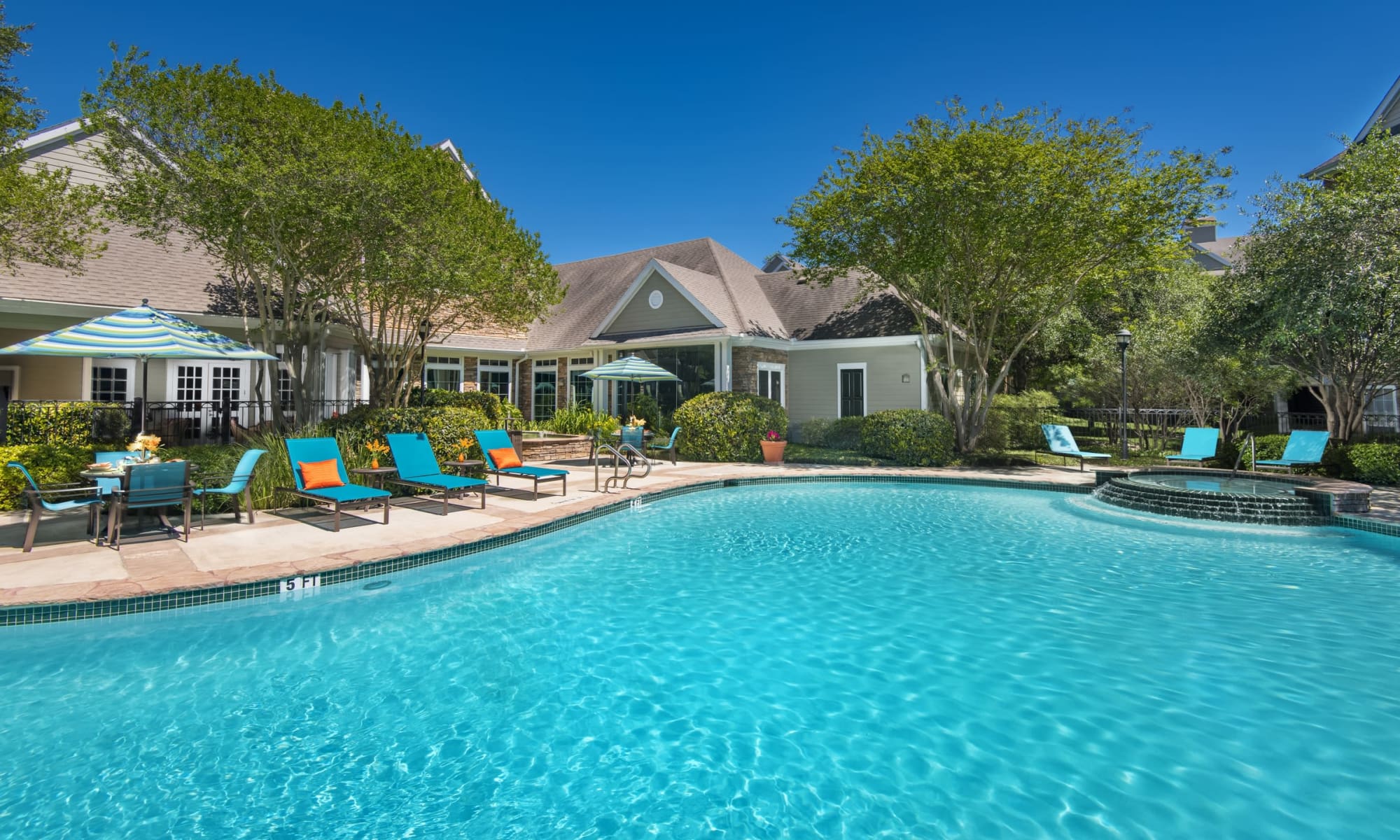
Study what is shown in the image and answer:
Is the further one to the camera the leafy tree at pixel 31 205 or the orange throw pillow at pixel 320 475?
the leafy tree at pixel 31 205

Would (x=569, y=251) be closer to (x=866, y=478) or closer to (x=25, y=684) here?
(x=866, y=478)

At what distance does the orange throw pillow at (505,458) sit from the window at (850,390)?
11.9m

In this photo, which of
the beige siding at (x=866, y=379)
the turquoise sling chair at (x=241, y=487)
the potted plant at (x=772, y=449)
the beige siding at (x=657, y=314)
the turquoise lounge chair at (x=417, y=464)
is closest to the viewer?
the turquoise sling chair at (x=241, y=487)

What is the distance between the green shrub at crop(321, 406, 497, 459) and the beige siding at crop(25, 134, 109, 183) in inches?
342

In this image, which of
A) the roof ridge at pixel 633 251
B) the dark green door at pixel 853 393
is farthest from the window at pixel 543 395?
the dark green door at pixel 853 393

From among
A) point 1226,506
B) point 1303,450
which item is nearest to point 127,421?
point 1226,506

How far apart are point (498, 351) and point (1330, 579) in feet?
72.8

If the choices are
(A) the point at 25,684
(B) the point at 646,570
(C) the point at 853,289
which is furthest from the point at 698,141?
(A) the point at 25,684

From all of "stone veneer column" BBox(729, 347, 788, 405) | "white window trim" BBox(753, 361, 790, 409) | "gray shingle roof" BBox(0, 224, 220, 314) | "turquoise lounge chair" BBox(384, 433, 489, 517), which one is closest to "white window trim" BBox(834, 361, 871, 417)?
"white window trim" BBox(753, 361, 790, 409)

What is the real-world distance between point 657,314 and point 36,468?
51.3 feet

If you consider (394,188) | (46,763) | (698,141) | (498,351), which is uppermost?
(698,141)

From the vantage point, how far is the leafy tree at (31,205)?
11.1m

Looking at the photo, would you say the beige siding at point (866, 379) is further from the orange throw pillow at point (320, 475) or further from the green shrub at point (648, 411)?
the orange throw pillow at point (320, 475)

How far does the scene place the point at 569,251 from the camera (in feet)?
104
